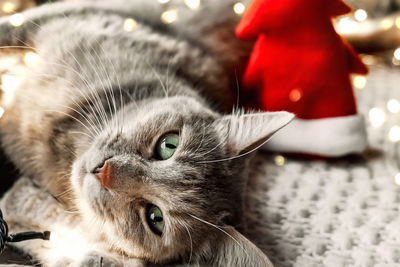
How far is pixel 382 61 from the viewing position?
5.40 ft

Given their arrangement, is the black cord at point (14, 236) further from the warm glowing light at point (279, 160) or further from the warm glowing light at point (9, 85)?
the warm glowing light at point (279, 160)

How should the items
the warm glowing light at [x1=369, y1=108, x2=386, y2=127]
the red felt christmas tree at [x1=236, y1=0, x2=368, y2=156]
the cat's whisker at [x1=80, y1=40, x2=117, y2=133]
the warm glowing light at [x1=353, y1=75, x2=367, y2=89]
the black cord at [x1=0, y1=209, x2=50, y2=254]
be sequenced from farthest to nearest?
the warm glowing light at [x1=353, y1=75, x2=367, y2=89], the warm glowing light at [x1=369, y1=108, x2=386, y2=127], the red felt christmas tree at [x1=236, y1=0, x2=368, y2=156], the cat's whisker at [x1=80, y1=40, x2=117, y2=133], the black cord at [x1=0, y1=209, x2=50, y2=254]

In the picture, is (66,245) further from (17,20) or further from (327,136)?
(327,136)

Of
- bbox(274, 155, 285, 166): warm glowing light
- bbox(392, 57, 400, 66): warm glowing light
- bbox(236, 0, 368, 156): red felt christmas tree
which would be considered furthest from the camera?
bbox(392, 57, 400, 66): warm glowing light

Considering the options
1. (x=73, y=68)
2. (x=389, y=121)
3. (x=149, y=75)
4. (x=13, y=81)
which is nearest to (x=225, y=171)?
(x=149, y=75)

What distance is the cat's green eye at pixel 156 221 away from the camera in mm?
818

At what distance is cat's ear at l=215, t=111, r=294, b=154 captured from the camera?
814 millimetres

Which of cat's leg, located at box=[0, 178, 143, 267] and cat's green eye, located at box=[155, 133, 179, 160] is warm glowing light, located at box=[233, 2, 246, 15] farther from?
cat's leg, located at box=[0, 178, 143, 267]

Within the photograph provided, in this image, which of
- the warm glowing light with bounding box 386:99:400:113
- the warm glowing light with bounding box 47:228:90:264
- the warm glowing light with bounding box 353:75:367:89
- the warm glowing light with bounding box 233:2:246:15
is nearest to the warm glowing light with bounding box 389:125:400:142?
the warm glowing light with bounding box 386:99:400:113

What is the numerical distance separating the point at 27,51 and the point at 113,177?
1.52 ft

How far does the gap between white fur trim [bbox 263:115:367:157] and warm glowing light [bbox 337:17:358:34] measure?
21.1 inches

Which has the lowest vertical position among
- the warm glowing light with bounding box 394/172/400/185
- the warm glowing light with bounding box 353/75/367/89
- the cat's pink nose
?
the cat's pink nose

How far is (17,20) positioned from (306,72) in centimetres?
73

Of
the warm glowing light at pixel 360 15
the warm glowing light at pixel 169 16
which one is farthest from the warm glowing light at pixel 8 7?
the warm glowing light at pixel 360 15
